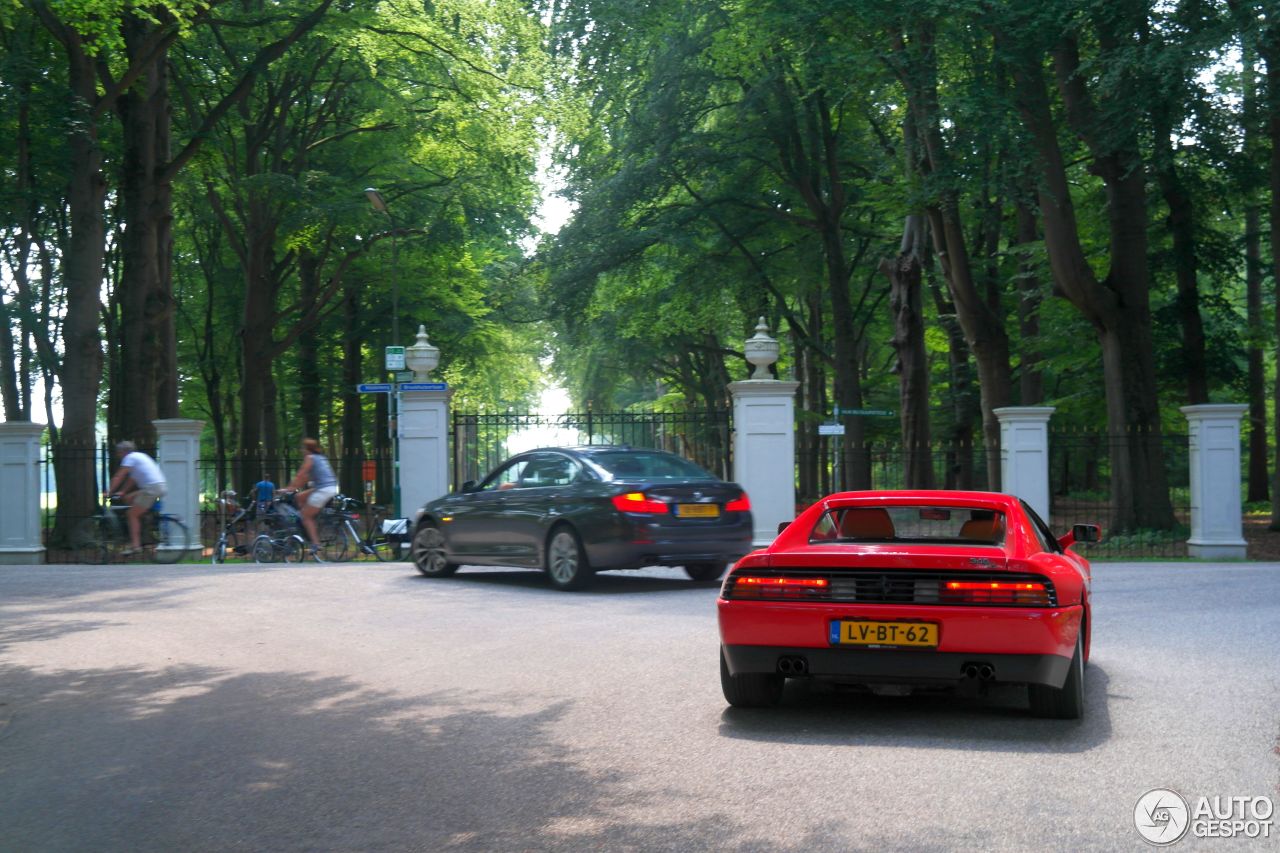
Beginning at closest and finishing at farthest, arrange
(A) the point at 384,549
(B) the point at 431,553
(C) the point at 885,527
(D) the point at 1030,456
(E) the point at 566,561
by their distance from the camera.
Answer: (C) the point at 885,527 < (E) the point at 566,561 < (B) the point at 431,553 < (D) the point at 1030,456 < (A) the point at 384,549

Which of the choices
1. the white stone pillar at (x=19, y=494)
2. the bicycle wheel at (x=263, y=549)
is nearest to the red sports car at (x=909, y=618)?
the bicycle wheel at (x=263, y=549)

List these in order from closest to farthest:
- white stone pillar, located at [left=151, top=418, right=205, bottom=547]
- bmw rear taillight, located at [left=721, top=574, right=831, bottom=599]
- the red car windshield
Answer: bmw rear taillight, located at [left=721, top=574, right=831, bottom=599] → the red car windshield → white stone pillar, located at [left=151, top=418, right=205, bottom=547]

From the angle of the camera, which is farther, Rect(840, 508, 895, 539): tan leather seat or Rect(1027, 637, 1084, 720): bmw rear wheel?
Rect(840, 508, 895, 539): tan leather seat

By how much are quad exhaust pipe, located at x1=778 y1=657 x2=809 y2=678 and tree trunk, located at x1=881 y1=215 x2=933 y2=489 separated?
22.7m

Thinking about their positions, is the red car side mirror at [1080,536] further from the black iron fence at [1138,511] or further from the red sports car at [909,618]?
the black iron fence at [1138,511]

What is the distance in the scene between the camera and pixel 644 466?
15703 mm

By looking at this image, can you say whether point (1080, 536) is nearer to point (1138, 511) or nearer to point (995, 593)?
point (995, 593)

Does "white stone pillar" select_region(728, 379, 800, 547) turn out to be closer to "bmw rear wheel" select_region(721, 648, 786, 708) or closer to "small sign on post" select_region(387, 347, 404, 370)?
"small sign on post" select_region(387, 347, 404, 370)

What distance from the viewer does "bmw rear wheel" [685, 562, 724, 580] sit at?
1623cm

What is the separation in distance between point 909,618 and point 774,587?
0.69 m

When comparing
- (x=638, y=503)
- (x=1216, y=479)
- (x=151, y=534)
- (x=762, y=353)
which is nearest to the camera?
(x=638, y=503)

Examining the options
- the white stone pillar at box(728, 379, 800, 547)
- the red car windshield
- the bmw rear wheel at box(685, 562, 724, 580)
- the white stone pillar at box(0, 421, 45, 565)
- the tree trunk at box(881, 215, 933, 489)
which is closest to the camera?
the red car windshield

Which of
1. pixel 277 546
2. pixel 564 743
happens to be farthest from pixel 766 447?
pixel 564 743

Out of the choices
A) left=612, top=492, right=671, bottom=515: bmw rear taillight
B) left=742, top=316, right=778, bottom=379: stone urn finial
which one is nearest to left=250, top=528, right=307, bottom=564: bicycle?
left=742, top=316, right=778, bottom=379: stone urn finial
